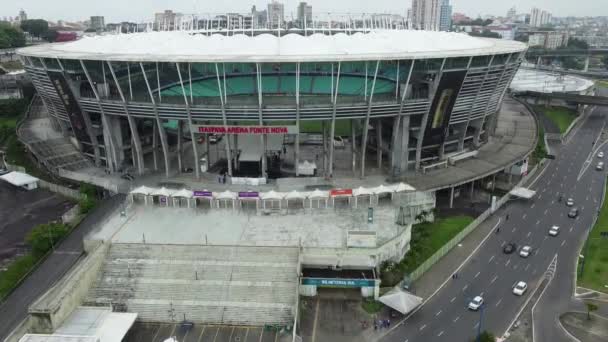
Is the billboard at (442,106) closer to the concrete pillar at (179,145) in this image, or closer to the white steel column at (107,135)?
the concrete pillar at (179,145)

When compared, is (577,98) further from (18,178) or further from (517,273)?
(18,178)

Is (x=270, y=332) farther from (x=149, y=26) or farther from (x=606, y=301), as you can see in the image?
(x=149, y=26)

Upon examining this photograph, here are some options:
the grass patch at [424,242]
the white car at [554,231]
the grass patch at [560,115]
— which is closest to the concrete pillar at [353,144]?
the grass patch at [424,242]

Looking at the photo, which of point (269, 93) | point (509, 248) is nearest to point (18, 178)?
point (269, 93)

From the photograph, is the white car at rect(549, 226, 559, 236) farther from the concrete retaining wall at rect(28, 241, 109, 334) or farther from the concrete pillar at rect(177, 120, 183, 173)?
the concrete retaining wall at rect(28, 241, 109, 334)

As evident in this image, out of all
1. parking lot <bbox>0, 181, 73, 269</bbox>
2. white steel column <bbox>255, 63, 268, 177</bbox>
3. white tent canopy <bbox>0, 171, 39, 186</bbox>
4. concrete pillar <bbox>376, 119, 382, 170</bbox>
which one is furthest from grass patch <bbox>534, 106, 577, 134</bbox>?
white tent canopy <bbox>0, 171, 39, 186</bbox>

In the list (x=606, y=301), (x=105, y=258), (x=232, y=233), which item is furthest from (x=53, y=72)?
(x=606, y=301)
